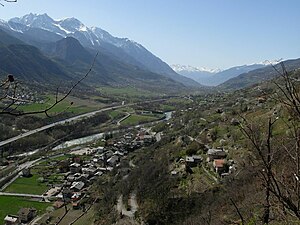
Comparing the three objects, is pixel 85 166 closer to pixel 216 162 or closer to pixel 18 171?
pixel 18 171

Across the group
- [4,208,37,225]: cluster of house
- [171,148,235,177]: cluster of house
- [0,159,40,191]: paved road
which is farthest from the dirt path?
[0,159,40,191]: paved road

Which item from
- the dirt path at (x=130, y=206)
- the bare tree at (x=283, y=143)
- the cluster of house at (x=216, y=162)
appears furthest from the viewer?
the cluster of house at (x=216, y=162)

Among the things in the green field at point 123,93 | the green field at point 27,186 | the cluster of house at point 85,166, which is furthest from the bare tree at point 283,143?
the green field at point 123,93

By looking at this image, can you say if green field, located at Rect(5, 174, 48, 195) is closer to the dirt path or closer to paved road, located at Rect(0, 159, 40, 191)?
paved road, located at Rect(0, 159, 40, 191)

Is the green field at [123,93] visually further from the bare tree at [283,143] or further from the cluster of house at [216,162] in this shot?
the bare tree at [283,143]

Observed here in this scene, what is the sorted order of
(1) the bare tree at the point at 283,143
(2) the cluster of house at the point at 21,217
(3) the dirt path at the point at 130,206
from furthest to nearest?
(2) the cluster of house at the point at 21,217, (3) the dirt path at the point at 130,206, (1) the bare tree at the point at 283,143

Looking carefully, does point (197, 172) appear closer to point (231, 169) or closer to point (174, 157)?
point (231, 169)
